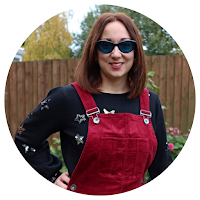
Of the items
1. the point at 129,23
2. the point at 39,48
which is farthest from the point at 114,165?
the point at 39,48

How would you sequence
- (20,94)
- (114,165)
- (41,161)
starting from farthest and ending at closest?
(20,94), (41,161), (114,165)

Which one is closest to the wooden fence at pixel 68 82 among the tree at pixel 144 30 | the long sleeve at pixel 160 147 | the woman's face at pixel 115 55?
the tree at pixel 144 30

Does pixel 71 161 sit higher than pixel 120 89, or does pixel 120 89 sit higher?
pixel 120 89

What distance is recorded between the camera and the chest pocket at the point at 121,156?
1.25 metres

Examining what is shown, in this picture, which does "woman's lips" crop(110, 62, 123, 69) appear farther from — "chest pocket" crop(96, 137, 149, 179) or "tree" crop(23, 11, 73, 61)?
"tree" crop(23, 11, 73, 61)

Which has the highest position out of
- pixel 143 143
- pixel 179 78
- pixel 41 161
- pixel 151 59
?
pixel 151 59

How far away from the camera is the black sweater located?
126cm

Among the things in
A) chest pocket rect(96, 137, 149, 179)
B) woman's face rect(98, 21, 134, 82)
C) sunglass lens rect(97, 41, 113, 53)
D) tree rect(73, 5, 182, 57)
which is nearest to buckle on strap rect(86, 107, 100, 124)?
chest pocket rect(96, 137, 149, 179)

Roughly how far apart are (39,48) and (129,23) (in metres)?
2.04

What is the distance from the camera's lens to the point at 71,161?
4.23ft

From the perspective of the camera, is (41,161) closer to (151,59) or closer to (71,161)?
(71,161)

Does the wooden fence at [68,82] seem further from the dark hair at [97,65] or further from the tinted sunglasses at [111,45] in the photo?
the tinted sunglasses at [111,45]

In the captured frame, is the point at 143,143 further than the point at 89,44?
No

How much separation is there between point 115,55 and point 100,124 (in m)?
0.44
